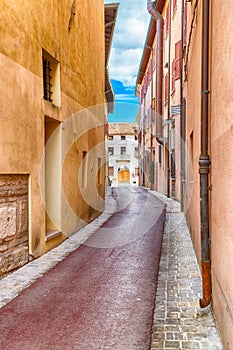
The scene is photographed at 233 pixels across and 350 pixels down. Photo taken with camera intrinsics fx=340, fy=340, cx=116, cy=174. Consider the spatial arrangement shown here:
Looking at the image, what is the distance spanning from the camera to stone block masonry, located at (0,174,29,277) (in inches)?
204

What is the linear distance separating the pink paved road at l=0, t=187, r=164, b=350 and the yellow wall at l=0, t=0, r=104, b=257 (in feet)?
4.18

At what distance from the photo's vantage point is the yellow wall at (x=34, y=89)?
5262mm

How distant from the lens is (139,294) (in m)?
4.54

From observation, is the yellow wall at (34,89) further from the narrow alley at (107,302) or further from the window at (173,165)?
the window at (173,165)

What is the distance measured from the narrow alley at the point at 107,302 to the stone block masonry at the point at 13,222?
0.22m

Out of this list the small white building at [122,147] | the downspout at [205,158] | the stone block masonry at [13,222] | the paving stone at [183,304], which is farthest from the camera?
the small white building at [122,147]

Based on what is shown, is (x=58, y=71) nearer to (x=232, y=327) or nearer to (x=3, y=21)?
(x=3, y=21)

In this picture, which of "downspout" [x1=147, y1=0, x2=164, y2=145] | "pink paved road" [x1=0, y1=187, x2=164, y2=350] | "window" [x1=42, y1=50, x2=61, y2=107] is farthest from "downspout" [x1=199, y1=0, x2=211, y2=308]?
"downspout" [x1=147, y1=0, x2=164, y2=145]

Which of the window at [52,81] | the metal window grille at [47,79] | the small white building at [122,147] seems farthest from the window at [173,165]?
the small white building at [122,147]

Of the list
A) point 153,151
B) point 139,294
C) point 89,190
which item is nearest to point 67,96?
point 89,190

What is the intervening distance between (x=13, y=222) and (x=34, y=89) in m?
2.45

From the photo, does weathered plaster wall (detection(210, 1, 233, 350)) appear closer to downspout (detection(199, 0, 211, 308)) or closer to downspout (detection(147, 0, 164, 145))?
downspout (detection(199, 0, 211, 308))

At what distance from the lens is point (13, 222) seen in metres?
5.49

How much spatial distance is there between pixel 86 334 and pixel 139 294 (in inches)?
49.2
